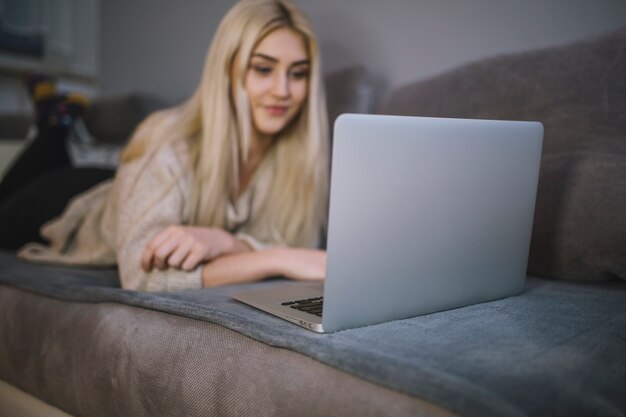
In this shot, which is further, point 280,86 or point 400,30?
point 400,30

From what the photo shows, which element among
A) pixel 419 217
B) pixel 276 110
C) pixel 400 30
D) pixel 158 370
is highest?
pixel 400 30

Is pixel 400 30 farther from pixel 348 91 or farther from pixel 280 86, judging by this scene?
pixel 280 86

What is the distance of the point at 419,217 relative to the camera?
66 centimetres

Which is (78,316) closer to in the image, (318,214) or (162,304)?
(162,304)

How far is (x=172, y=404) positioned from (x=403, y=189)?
15.0 inches

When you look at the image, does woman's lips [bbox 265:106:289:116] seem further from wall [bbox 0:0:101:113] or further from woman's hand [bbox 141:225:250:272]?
wall [bbox 0:0:101:113]

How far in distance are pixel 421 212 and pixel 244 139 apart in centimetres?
70

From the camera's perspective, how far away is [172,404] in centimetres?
69

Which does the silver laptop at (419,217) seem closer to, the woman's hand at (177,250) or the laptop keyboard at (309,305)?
the laptop keyboard at (309,305)

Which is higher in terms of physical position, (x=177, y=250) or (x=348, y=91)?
(x=348, y=91)

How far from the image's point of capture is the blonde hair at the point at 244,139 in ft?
4.01

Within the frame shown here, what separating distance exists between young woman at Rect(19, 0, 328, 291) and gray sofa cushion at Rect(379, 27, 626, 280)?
41 cm

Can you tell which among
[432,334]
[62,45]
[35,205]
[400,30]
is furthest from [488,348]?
[62,45]

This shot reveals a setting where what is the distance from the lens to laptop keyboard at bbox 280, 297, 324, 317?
0.72 m
